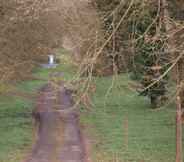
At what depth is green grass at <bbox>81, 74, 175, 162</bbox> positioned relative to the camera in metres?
18.2

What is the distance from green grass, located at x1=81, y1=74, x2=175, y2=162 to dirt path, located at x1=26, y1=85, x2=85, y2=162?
64 centimetres

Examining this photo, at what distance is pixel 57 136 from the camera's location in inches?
947

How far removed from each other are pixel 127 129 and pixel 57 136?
313cm

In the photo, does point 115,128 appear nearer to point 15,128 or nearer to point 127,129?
point 127,129

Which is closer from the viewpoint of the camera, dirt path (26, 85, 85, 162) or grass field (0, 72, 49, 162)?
dirt path (26, 85, 85, 162)

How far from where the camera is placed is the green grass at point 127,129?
59.6 feet

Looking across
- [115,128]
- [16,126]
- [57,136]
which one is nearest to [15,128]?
[16,126]

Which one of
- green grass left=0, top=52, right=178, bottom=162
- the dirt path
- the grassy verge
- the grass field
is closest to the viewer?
green grass left=0, top=52, right=178, bottom=162

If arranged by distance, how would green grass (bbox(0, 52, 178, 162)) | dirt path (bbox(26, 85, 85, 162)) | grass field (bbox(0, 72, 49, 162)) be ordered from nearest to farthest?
green grass (bbox(0, 52, 178, 162)), dirt path (bbox(26, 85, 85, 162)), grass field (bbox(0, 72, 49, 162))

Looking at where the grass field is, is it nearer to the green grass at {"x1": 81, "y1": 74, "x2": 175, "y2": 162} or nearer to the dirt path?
the dirt path

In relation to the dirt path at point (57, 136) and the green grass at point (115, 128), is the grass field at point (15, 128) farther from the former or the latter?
the dirt path at point (57, 136)

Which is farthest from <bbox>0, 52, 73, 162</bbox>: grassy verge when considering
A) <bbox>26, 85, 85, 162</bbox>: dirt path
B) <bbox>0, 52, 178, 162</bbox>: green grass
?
<bbox>26, 85, 85, 162</bbox>: dirt path

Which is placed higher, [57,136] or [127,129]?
[127,129]

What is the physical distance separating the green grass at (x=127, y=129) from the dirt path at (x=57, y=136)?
25.3 inches
